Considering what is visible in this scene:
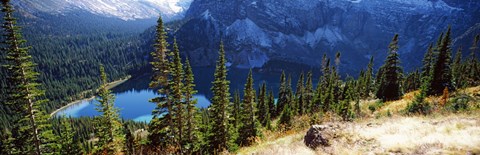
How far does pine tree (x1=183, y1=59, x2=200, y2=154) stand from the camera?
27781 mm

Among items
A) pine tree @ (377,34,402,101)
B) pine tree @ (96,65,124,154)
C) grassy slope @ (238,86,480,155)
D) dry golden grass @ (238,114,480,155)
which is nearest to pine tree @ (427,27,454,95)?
pine tree @ (377,34,402,101)

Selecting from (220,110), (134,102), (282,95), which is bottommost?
(134,102)

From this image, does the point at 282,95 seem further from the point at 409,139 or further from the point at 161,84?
the point at 409,139

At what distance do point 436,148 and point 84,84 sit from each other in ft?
700

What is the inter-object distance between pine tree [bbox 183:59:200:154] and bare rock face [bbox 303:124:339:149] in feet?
58.1

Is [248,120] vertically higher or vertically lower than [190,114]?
lower

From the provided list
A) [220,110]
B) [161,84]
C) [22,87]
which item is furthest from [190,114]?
[22,87]

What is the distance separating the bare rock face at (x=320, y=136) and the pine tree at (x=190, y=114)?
58.1 feet

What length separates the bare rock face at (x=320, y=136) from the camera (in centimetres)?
1105

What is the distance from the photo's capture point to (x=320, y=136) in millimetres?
11328

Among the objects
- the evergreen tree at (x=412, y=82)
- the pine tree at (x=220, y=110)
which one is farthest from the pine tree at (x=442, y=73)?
the evergreen tree at (x=412, y=82)

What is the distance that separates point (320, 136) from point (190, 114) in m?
19.4

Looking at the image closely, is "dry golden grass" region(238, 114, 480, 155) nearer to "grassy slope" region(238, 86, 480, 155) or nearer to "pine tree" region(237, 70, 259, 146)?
"grassy slope" region(238, 86, 480, 155)

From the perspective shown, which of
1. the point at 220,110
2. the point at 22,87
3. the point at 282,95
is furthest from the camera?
the point at 282,95
